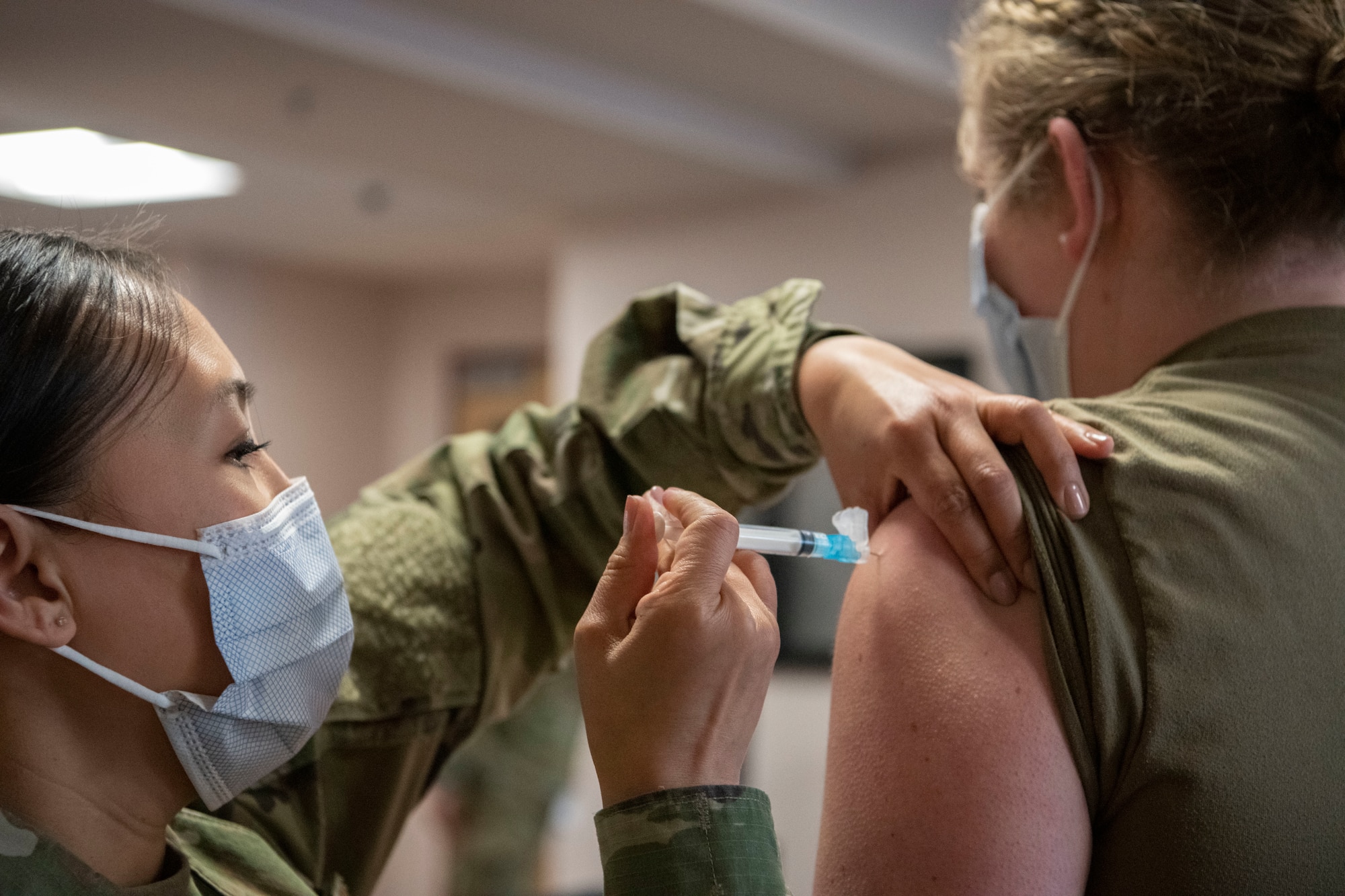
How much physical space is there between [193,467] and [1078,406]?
761 millimetres

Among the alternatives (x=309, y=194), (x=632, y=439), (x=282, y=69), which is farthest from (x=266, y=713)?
(x=309, y=194)

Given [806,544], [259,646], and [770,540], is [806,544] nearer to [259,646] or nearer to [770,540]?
[770,540]

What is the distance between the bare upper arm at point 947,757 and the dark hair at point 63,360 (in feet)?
2.13

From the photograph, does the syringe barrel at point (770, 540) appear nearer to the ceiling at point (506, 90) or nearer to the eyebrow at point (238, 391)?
the eyebrow at point (238, 391)

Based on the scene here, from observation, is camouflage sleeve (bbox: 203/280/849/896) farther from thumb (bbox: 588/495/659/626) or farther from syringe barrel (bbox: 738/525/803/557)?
thumb (bbox: 588/495/659/626)

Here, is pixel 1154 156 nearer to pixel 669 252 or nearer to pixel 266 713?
pixel 266 713

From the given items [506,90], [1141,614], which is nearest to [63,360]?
[1141,614]

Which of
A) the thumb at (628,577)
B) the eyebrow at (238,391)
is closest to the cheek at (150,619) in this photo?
the eyebrow at (238,391)

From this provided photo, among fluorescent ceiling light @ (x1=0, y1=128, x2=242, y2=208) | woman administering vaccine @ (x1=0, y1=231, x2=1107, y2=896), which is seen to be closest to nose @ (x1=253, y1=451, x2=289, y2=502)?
woman administering vaccine @ (x1=0, y1=231, x2=1107, y2=896)

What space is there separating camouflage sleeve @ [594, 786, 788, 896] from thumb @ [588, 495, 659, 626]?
0.12 metres

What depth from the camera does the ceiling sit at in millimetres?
3195

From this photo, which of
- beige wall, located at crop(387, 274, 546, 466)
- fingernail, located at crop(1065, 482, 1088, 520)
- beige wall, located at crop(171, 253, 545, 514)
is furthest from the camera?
beige wall, located at crop(387, 274, 546, 466)

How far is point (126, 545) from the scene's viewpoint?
3.22ft

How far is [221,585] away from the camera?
1015 millimetres
